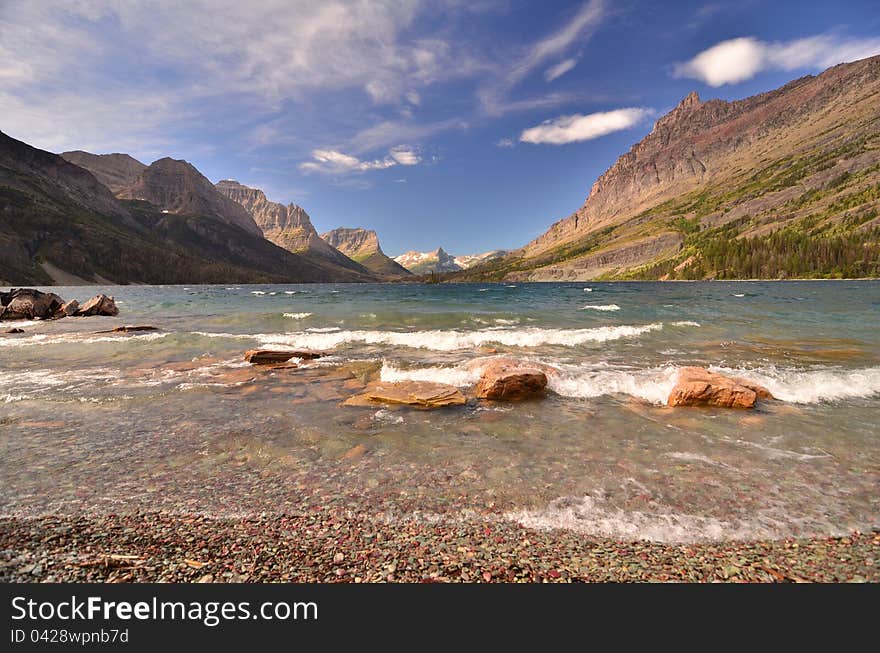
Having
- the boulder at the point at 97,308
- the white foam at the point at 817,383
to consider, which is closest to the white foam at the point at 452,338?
the white foam at the point at 817,383

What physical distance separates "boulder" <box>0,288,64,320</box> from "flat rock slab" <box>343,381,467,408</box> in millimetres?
54856

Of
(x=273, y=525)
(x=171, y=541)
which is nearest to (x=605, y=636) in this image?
(x=273, y=525)

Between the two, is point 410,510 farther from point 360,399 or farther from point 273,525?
point 360,399

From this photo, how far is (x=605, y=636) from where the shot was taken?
13.5 feet

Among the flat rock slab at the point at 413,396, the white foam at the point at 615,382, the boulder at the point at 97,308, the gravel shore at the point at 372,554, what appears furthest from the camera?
the boulder at the point at 97,308

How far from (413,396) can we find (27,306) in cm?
5818

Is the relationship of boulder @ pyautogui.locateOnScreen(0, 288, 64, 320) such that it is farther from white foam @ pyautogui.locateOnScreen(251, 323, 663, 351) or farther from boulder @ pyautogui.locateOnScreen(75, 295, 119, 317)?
white foam @ pyautogui.locateOnScreen(251, 323, 663, 351)

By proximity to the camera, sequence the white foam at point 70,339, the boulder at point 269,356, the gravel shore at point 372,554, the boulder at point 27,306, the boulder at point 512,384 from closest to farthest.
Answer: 1. the gravel shore at point 372,554
2. the boulder at point 512,384
3. the boulder at point 269,356
4. the white foam at point 70,339
5. the boulder at point 27,306

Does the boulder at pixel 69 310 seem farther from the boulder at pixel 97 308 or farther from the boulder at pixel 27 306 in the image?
the boulder at pixel 27 306

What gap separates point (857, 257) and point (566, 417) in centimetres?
22141

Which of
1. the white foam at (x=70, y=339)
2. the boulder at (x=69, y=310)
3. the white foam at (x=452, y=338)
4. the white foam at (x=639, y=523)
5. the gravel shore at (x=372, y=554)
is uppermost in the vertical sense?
the boulder at (x=69, y=310)

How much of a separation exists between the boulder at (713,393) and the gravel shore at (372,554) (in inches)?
275

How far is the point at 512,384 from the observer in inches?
547

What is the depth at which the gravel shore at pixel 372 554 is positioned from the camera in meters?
4.96
